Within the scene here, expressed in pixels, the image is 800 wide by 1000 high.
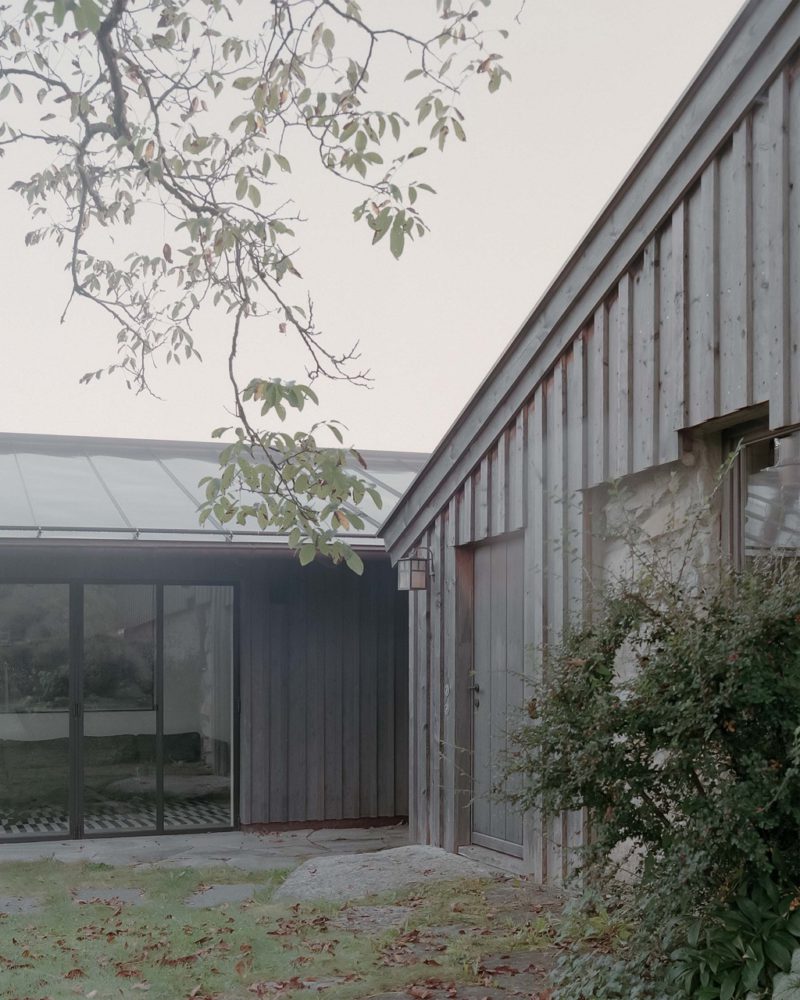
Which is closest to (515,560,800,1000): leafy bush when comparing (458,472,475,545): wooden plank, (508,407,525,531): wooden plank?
(508,407,525,531): wooden plank

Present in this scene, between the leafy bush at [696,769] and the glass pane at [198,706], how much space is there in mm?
6222

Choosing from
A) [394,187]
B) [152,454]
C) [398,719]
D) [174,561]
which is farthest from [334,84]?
[152,454]

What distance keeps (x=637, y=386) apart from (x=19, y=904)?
483cm

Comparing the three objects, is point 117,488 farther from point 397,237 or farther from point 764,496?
point 764,496

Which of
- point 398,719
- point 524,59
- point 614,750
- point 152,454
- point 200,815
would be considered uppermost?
point 524,59

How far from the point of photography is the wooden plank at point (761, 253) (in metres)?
5.10

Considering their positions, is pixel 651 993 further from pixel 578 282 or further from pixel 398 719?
pixel 398 719

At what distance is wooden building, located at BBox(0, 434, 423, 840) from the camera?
988 centimetres

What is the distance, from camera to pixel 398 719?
11.1 m

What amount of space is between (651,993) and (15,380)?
14611 mm

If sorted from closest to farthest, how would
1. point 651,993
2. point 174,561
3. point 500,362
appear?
point 651,993
point 500,362
point 174,561

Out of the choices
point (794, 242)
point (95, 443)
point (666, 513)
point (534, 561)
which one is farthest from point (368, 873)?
point (95, 443)

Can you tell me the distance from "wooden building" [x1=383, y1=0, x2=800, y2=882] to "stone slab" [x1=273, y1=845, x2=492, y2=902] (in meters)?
0.47

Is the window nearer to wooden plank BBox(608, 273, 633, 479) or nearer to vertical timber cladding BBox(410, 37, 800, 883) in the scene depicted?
vertical timber cladding BBox(410, 37, 800, 883)
